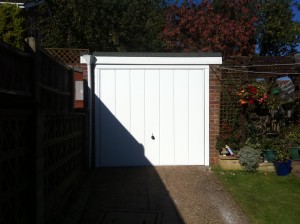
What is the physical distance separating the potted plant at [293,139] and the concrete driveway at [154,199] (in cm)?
200

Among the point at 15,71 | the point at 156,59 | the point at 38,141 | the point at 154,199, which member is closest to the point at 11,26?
the point at 156,59

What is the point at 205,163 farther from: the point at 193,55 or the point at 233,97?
the point at 193,55

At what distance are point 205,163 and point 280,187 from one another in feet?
6.55

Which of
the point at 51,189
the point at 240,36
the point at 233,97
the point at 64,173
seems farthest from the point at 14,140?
the point at 240,36

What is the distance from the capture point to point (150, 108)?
8.27m

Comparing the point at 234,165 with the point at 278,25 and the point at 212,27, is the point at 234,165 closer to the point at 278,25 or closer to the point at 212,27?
the point at 212,27

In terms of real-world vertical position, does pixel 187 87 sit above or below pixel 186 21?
below

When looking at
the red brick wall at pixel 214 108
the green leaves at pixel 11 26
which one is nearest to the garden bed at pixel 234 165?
the red brick wall at pixel 214 108

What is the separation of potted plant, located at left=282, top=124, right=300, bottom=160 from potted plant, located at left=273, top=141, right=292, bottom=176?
0.42ft

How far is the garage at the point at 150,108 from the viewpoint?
8.20 meters

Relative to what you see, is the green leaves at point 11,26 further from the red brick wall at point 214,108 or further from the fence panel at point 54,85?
the red brick wall at point 214,108

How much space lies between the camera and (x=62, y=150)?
5.21 metres

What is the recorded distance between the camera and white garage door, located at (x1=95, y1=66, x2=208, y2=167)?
823 centimetres

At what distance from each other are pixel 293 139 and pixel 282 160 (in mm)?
707
